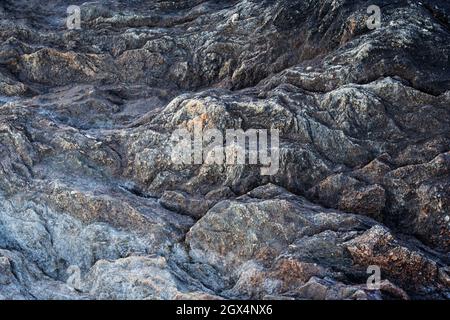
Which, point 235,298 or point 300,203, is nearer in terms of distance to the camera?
point 235,298

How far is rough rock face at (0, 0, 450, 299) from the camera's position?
1323cm

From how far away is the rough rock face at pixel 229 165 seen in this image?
43.4ft

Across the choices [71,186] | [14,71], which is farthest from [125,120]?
[14,71]

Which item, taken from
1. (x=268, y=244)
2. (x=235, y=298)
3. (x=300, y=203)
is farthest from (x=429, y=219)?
(x=235, y=298)

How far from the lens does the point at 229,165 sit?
52.9 feet

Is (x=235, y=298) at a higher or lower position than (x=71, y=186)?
lower
